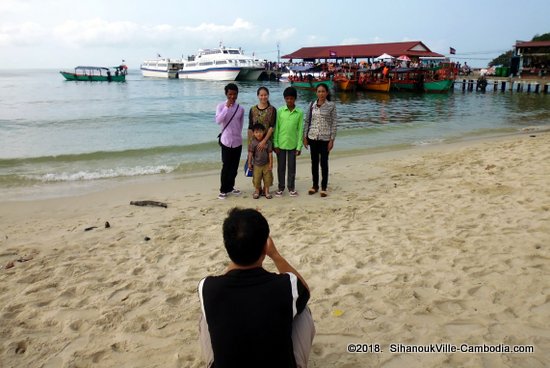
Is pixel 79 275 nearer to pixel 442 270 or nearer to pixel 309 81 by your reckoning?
pixel 442 270

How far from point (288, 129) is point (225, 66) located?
162ft

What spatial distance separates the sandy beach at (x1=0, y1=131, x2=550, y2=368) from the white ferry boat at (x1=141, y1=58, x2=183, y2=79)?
208 ft

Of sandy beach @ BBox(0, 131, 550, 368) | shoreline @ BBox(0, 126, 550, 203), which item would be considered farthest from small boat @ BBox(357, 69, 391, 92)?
sandy beach @ BBox(0, 131, 550, 368)

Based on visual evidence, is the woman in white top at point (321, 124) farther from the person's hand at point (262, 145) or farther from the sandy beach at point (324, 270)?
the sandy beach at point (324, 270)

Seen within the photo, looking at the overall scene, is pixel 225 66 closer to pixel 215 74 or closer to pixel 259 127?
pixel 215 74

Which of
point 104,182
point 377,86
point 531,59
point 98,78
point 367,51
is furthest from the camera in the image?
point 98,78

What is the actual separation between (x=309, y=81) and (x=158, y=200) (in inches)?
1439

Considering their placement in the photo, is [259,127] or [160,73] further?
[160,73]

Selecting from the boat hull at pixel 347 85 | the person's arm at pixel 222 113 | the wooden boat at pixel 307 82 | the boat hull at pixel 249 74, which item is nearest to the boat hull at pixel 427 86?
the boat hull at pixel 347 85

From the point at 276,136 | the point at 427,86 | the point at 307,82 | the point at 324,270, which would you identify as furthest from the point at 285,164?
the point at 307,82

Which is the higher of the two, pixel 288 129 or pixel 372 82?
pixel 372 82

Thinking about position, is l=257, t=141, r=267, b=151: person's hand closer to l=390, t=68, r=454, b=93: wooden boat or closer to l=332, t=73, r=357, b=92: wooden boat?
l=332, t=73, r=357, b=92: wooden boat

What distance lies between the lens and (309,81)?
Answer: 40.8 meters

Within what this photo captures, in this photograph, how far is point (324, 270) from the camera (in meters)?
3.58
